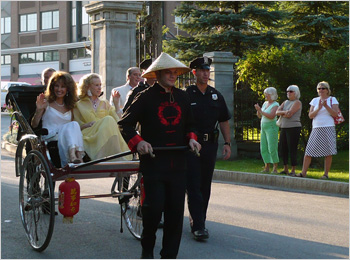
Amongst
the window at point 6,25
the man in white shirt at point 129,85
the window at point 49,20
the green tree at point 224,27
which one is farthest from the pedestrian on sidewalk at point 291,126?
the window at point 6,25

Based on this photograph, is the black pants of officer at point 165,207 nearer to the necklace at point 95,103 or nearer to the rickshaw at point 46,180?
the rickshaw at point 46,180

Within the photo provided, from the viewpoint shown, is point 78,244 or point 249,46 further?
point 249,46

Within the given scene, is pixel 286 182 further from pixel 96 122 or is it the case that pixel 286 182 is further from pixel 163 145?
pixel 163 145

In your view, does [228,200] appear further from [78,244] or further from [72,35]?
[72,35]

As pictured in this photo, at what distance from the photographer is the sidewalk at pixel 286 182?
1109cm

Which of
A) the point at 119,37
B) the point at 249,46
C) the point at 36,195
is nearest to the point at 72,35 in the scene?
the point at 249,46

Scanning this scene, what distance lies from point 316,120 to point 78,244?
6775mm

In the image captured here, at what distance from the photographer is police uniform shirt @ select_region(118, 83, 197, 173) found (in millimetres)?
5441

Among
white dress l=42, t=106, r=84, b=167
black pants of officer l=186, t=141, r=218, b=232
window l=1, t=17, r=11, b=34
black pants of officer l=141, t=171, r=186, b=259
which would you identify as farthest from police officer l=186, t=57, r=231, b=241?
window l=1, t=17, r=11, b=34

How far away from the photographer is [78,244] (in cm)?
691

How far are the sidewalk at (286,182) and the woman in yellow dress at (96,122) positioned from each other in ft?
16.0

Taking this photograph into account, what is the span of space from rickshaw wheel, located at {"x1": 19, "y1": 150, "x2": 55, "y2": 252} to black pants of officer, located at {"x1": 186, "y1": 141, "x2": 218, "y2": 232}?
1634 millimetres

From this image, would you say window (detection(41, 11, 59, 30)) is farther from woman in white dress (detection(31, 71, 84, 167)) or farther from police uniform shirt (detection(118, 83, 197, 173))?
police uniform shirt (detection(118, 83, 197, 173))

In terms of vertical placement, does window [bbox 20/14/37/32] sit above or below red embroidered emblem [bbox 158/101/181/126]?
above
